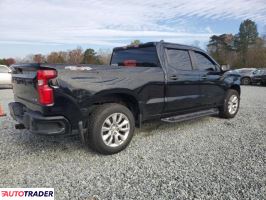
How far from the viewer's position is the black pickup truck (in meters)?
3.67

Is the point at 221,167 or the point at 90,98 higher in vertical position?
the point at 90,98

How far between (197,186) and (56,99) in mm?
2089

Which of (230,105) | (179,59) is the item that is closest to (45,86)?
(179,59)

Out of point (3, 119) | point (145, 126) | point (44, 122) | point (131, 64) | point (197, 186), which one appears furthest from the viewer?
point (3, 119)

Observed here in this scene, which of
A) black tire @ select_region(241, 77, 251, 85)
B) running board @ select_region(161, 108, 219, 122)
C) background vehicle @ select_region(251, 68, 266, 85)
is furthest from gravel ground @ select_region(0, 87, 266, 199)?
black tire @ select_region(241, 77, 251, 85)

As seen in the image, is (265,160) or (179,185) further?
(265,160)

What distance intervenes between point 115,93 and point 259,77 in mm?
19579

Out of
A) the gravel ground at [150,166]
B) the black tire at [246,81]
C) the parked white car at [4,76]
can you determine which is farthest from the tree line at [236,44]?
the gravel ground at [150,166]

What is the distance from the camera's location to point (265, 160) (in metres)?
3.98

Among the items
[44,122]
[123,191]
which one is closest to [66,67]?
[44,122]

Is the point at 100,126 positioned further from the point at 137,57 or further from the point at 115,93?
the point at 137,57

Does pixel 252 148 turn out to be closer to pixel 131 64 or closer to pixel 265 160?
pixel 265 160

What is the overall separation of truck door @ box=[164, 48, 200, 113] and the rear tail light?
2103mm

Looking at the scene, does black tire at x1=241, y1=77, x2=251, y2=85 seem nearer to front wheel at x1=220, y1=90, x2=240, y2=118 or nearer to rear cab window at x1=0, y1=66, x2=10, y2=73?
front wheel at x1=220, y1=90, x2=240, y2=118
